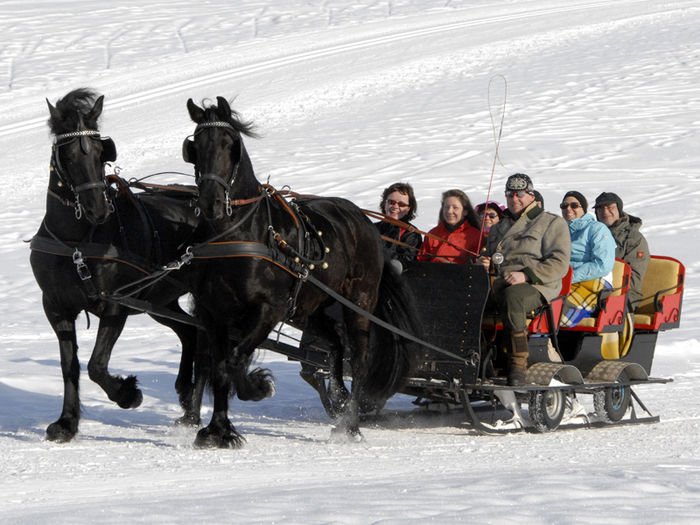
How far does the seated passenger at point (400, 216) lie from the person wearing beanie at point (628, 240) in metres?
1.36

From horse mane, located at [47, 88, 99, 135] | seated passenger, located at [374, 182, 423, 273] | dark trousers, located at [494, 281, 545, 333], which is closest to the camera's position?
horse mane, located at [47, 88, 99, 135]

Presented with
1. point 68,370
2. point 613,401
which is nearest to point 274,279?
point 68,370

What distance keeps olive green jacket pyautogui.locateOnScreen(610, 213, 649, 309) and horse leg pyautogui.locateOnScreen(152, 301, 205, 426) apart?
3137 mm

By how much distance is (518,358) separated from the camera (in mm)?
6664

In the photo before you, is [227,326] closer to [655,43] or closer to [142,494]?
[142,494]

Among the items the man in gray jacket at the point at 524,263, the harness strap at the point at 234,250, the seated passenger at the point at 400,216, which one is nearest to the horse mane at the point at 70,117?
the harness strap at the point at 234,250

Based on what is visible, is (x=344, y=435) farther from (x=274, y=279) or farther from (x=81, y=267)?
(x=81, y=267)

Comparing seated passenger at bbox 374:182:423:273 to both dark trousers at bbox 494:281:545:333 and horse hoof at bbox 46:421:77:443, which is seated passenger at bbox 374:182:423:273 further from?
horse hoof at bbox 46:421:77:443

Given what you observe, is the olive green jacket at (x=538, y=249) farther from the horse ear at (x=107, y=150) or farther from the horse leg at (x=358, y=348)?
the horse ear at (x=107, y=150)

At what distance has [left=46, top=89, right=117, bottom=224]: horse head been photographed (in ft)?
18.7

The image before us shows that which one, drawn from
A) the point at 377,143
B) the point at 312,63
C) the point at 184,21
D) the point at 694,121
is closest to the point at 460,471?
the point at 377,143

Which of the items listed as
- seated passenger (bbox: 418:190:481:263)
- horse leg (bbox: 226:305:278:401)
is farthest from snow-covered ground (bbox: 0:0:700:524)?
seated passenger (bbox: 418:190:481:263)

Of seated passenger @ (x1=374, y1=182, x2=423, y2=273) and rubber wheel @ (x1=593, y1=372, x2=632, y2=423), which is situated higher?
seated passenger @ (x1=374, y1=182, x2=423, y2=273)

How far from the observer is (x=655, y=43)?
942 inches
